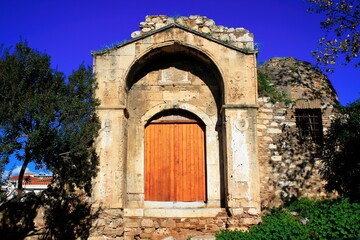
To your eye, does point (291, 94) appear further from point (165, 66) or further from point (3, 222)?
point (3, 222)

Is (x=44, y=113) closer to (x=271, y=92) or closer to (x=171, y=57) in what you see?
(x=171, y=57)

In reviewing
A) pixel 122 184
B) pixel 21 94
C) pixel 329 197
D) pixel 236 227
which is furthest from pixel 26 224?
pixel 329 197

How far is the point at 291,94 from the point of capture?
10.6m

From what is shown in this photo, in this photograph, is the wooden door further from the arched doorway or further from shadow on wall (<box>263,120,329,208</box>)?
shadow on wall (<box>263,120,329,208</box>)

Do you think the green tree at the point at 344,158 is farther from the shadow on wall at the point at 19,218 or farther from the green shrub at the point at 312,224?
the shadow on wall at the point at 19,218

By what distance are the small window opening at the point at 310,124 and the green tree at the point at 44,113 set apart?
5.54 meters

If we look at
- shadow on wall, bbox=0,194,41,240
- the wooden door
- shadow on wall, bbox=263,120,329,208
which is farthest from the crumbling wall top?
shadow on wall, bbox=0,194,41,240

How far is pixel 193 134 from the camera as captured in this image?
10000 mm

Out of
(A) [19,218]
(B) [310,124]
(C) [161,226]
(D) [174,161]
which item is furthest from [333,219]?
(A) [19,218]

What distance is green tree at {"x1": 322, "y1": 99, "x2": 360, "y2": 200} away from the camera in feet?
31.0

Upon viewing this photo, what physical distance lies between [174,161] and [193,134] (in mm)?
875

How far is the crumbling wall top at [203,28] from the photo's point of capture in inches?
416

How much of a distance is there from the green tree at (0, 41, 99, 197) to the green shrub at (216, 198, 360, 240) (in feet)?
11.9

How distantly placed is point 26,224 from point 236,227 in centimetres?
468
